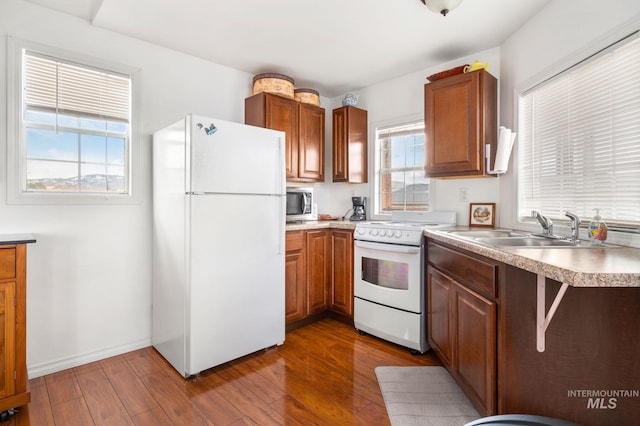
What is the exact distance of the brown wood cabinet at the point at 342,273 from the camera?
10.4ft

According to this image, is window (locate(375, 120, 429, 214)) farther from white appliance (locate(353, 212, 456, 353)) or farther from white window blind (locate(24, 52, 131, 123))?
white window blind (locate(24, 52, 131, 123))

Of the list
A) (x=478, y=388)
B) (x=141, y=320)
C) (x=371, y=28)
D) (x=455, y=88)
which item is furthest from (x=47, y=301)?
(x=455, y=88)

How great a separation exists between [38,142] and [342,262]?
8.40 ft

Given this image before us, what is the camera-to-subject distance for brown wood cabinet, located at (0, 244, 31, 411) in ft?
5.91

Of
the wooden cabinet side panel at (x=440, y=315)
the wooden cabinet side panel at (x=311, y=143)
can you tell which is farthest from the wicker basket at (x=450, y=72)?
the wooden cabinet side panel at (x=440, y=315)

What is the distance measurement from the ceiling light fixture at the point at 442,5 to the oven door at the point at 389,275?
164 cm

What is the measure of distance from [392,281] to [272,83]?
2174mm

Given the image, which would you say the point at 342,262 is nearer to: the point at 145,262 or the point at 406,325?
the point at 406,325

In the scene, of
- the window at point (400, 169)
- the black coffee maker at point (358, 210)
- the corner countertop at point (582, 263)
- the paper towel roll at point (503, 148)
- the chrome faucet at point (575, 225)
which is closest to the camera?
the corner countertop at point (582, 263)

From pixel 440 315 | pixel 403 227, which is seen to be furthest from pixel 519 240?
pixel 403 227

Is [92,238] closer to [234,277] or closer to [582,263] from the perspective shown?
[234,277]

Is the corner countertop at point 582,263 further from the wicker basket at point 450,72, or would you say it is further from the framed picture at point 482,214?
the wicker basket at point 450,72

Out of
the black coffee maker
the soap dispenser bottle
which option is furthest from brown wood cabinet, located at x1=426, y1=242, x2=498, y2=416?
the black coffee maker

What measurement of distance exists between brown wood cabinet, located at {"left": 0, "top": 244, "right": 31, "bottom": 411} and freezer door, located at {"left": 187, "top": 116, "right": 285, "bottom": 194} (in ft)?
3.34
